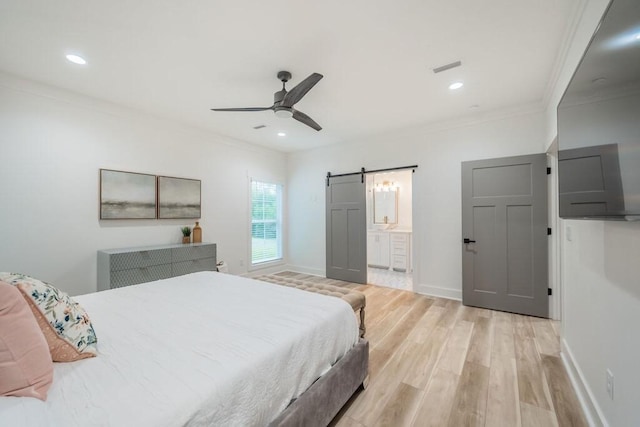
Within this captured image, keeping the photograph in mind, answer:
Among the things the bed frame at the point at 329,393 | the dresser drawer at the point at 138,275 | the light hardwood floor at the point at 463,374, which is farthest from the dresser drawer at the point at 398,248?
the dresser drawer at the point at 138,275

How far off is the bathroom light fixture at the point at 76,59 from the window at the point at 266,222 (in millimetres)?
3023

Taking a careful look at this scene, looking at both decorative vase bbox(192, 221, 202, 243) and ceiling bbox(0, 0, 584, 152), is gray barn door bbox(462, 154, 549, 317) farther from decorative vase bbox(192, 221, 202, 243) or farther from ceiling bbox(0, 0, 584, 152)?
decorative vase bbox(192, 221, 202, 243)

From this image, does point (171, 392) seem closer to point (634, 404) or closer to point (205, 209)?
point (634, 404)

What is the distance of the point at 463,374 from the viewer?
6.93 ft

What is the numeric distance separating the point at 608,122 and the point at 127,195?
14.8 feet

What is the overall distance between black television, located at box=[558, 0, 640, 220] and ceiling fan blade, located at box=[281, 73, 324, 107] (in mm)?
1673

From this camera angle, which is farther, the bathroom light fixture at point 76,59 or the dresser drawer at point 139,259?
the dresser drawer at point 139,259

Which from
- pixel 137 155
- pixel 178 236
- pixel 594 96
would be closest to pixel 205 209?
pixel 178 236

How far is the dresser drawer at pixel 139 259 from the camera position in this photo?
3.04 m

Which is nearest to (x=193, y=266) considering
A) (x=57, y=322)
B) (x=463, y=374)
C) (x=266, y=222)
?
(x=266, y=222)

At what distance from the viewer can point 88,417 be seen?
0.79m

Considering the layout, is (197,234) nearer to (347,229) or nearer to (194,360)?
(347,229)

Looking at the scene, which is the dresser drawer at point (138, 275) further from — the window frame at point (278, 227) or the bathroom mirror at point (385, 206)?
the bathroom mirror at point (385, 206)

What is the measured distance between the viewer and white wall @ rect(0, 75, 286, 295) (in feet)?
8.87
